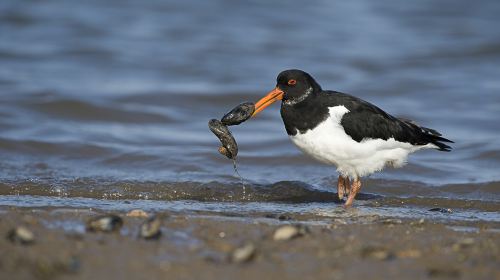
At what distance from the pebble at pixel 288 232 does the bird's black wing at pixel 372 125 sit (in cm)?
201

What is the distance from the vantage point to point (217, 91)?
1371 cm

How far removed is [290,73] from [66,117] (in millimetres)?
5415

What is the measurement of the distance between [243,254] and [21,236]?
153 centimetres

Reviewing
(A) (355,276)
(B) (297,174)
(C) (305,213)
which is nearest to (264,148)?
(B) (297,174)

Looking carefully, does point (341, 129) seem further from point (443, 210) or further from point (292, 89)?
point (443, 210)

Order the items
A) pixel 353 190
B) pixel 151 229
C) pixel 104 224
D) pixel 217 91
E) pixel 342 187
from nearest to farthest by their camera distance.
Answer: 1. pixel 151 229
2. pixel 104 224
3. pixel 353 190
4. pixel 342 187
5. pixel 217 91

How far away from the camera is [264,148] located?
1068cm

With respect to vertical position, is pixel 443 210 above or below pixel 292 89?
below

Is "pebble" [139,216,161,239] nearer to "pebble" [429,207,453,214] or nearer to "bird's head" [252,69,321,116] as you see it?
"bird's head" [252,69,321,116]

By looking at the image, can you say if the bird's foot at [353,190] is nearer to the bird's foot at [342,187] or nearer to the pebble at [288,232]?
the bird's foot at [342,187]

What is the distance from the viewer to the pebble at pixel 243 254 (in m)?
4.87

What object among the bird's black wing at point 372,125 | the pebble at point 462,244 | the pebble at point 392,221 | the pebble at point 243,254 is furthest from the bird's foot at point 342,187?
the pebble at point 243,254

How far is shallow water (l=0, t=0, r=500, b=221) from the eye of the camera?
8578 millimetres

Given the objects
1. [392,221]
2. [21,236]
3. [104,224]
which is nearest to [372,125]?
[392,221]
